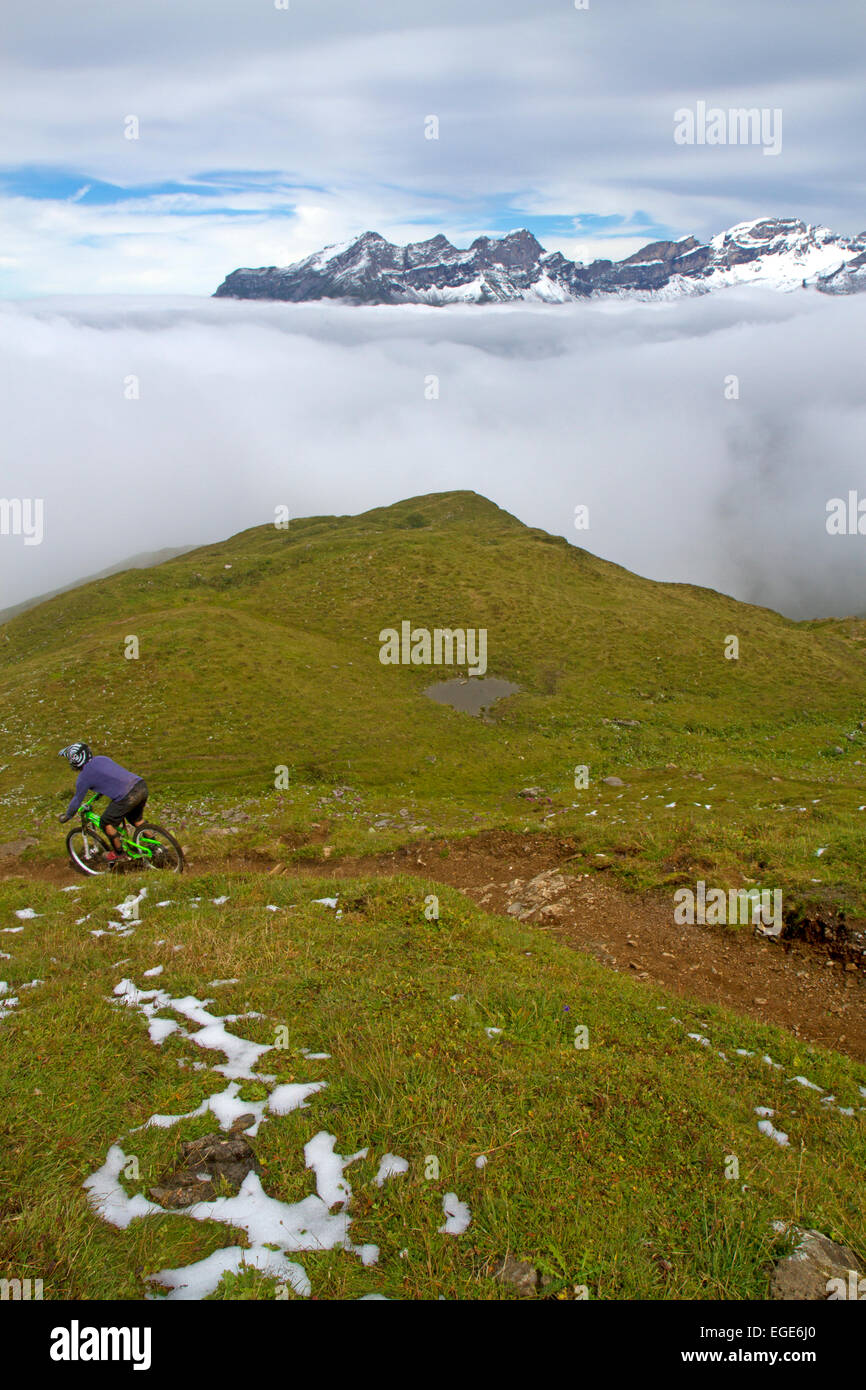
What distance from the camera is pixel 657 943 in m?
14.5

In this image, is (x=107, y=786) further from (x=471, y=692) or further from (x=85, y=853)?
(x=471, y=692)

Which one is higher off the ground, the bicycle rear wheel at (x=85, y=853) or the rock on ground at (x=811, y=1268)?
the rock on ground at (x=811, y=1268)

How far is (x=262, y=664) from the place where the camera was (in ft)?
145

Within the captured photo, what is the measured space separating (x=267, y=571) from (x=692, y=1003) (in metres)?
56.4

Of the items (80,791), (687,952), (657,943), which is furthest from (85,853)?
(687,952)

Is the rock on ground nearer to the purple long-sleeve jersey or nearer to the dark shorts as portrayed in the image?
the dark shorts

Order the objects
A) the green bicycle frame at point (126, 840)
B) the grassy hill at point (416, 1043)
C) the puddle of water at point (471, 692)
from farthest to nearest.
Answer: the puddle of water at point (471, 692) < the green bicycle frame at point (126, 840) < the grassy hill at point (416, 1043)

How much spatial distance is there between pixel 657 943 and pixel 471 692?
30.6 meters

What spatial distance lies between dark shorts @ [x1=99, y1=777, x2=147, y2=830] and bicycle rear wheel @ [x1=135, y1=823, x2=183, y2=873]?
3.06ft

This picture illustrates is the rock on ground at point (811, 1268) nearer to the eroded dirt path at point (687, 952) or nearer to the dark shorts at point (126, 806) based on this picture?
the eroded dirt path at point (687, 952)

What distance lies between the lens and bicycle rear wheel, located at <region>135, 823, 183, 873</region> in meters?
18.3

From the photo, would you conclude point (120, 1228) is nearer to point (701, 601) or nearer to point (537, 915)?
point (537, 915)

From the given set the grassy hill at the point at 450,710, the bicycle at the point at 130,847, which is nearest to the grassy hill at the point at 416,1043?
the grassy hill at the point at 450,710

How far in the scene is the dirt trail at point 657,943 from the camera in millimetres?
12266
